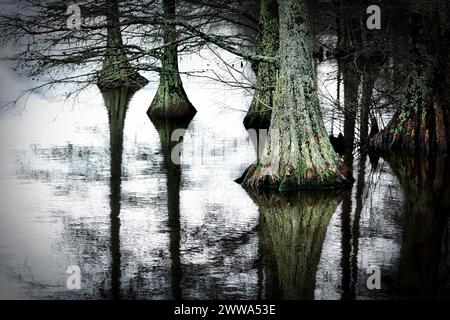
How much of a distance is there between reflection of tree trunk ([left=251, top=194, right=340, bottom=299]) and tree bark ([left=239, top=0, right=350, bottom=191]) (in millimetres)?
591

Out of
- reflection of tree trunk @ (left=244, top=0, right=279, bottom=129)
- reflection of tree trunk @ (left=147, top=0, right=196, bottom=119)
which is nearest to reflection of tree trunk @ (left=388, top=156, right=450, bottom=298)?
reflection of tree trunk @ (left=244, top=0, right=279, bottom=129)

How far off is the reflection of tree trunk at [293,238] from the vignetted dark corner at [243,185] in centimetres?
3

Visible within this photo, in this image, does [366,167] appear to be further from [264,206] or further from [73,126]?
[73,126]

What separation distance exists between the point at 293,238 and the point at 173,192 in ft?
13.3

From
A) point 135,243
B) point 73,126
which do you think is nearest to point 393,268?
point 135,243

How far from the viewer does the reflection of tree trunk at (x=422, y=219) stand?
9.81 meters

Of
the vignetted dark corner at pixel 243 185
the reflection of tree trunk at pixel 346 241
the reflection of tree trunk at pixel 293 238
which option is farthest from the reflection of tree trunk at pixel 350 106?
the reflection of tree trunk at pixel 293 238

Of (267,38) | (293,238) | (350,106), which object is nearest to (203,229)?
(293,238)

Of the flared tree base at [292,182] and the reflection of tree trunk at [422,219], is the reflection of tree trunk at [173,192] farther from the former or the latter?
the reflection of tree trunk at [422,219]

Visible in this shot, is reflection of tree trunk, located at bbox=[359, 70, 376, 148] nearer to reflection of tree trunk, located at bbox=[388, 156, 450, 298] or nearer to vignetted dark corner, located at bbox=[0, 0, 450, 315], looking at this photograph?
vignetted dark corner, located at bbox=[0, 0, 450, 315]

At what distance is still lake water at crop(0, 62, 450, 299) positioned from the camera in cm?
965

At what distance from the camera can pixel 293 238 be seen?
12.1m

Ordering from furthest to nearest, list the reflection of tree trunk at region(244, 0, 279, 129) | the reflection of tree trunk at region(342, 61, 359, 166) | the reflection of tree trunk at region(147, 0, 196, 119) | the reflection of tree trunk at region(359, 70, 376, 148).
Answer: the reflection of tree trunk at region(147, 0, 196, 119) → the reflection of tree trunk at region(244, 0, 279, 129) → the reflection of tree trunk at region(342, 61, 359, 166) → the reflection of tree trunk at region(359, 70, 376, 148)
